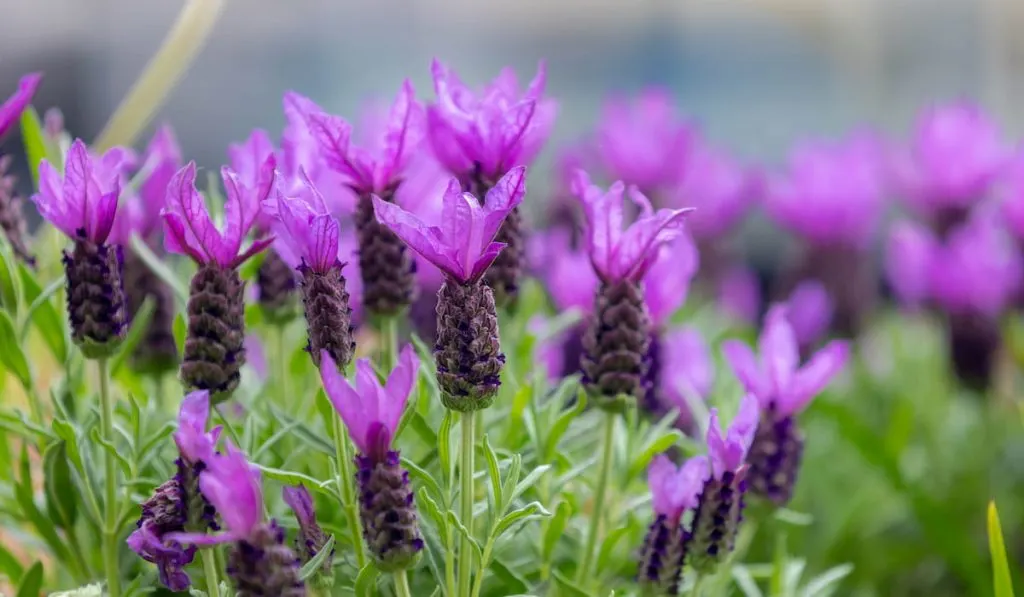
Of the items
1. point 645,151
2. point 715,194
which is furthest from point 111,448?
point 715,194

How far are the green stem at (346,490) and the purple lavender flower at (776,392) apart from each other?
0.94 feet

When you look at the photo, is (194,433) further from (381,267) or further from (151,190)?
(151,190)

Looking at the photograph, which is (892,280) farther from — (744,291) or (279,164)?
(279,164)

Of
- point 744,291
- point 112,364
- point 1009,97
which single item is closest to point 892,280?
point 744,291

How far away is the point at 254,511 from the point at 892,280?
1319mm

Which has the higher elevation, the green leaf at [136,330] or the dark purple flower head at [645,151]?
the green leaf at [136,330]

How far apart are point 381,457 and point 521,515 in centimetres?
10

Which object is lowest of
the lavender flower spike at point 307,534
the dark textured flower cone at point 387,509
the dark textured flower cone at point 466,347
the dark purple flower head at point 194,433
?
the lavender flower spike at point 307,534

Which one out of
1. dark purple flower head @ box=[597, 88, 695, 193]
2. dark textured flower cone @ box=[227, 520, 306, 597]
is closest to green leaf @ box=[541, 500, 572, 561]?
dark textured flower cone @ box=[227, 520, 306, 597]

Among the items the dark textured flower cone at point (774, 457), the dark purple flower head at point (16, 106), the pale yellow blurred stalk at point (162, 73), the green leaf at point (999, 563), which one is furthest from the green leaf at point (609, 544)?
the pale yellow blurred stalk at point (162, 73)

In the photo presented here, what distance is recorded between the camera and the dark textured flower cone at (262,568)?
483mm

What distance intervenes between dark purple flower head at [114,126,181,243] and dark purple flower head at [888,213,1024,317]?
944 millimetres

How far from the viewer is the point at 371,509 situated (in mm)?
541

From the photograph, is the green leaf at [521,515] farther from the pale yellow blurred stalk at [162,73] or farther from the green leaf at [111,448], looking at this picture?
the pale yellow blurred stalk at [162,73]
